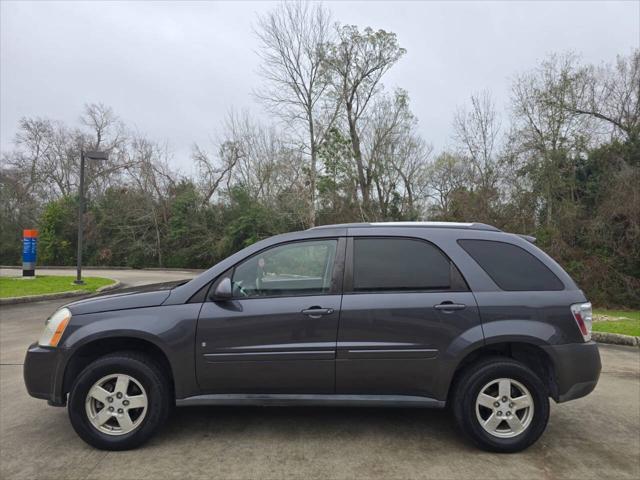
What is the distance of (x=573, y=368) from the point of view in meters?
3.55

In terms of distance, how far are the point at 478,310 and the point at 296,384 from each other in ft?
5.10

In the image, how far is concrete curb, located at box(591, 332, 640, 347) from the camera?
7812mm

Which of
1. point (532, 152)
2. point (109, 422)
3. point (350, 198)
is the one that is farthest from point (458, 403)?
point (350, 198)

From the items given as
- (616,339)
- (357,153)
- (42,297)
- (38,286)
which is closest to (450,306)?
(616,339)

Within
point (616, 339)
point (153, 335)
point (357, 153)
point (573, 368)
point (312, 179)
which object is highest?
point (357, 153)

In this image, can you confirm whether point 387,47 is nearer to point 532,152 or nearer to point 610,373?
point 532,152

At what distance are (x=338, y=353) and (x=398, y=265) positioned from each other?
2.86 ft

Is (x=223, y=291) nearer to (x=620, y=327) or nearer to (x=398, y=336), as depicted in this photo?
(x=398, y=336)

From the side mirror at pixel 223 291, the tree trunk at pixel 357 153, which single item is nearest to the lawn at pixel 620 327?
the side mirror at pixel 223 291

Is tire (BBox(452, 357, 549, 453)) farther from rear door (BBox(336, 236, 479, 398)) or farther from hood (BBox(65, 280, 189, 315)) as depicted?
hood (BBox(65, 280, 189, 315))

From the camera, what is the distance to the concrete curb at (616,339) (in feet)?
25.6

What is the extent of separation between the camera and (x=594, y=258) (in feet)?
42.4

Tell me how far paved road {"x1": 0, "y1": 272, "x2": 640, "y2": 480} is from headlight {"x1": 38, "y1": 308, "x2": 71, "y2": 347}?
0.84 metres

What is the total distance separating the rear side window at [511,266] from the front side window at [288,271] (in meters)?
1.18
